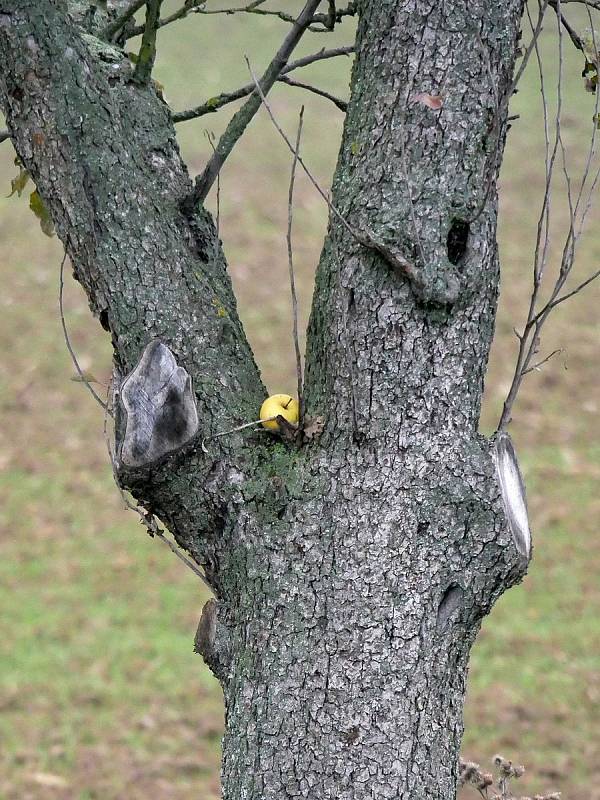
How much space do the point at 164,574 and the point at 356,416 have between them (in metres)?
4.33

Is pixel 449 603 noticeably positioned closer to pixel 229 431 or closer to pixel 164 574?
pixel 229 431

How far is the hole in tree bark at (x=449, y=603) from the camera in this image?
5.41 feet

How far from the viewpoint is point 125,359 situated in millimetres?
1729

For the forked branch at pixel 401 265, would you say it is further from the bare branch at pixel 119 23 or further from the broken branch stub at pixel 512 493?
the bare branch at pixel 119 23

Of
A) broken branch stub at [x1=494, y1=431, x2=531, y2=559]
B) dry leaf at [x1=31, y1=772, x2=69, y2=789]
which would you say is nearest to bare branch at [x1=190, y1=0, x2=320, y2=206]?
broken branch stub at [x1=494, y1=431, x2=531, y2=559]

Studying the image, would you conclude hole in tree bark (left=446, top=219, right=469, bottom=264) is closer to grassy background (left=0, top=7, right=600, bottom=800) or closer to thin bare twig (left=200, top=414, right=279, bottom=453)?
thin bare twig (left=200, top=414, right=279, bottom=453)

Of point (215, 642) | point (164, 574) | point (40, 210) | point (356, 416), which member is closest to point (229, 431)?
point (356, 416)

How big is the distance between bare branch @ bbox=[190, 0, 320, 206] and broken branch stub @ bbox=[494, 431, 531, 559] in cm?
70

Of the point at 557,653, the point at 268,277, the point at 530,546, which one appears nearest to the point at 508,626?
the point at 557,653

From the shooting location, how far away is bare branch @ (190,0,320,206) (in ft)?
5.85

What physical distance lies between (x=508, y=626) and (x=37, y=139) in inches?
165

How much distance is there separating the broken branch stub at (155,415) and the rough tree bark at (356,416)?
3 cm

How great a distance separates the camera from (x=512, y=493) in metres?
1.76

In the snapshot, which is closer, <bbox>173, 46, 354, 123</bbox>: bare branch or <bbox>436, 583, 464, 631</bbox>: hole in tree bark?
<bbox>436, 583, 464, 631</bbox>: hole in tree bark
